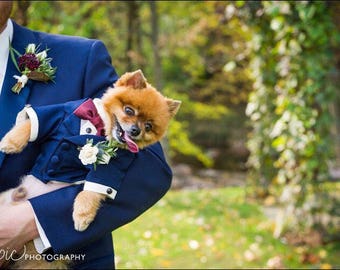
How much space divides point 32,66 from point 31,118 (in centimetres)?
24

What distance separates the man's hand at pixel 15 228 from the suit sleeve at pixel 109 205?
39 mm

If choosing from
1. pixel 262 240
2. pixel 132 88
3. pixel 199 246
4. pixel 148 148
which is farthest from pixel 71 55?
pixel 262 240

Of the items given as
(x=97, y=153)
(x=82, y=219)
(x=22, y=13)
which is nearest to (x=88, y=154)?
(x=97, y=153)

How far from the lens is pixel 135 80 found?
2.26 m

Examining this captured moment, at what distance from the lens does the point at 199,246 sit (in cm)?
538

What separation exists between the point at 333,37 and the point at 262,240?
7.83 feet

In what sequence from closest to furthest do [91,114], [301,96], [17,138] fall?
[17,138], [91,114], [301,96]

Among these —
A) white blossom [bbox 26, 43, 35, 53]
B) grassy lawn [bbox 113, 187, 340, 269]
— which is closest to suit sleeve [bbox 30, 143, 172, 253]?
white blossom [bbox 26, 43, 35, 53]

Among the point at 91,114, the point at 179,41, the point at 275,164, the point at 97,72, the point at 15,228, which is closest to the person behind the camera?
the point at 15,228

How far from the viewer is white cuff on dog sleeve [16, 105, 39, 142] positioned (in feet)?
6.86

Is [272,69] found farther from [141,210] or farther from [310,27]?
[141,210]

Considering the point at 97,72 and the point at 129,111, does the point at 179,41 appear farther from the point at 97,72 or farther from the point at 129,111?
the point at 129,111

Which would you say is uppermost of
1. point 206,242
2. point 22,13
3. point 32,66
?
point 32,66

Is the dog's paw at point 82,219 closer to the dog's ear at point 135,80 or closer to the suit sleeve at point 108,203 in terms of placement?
the suit sleeve at point 108,203
